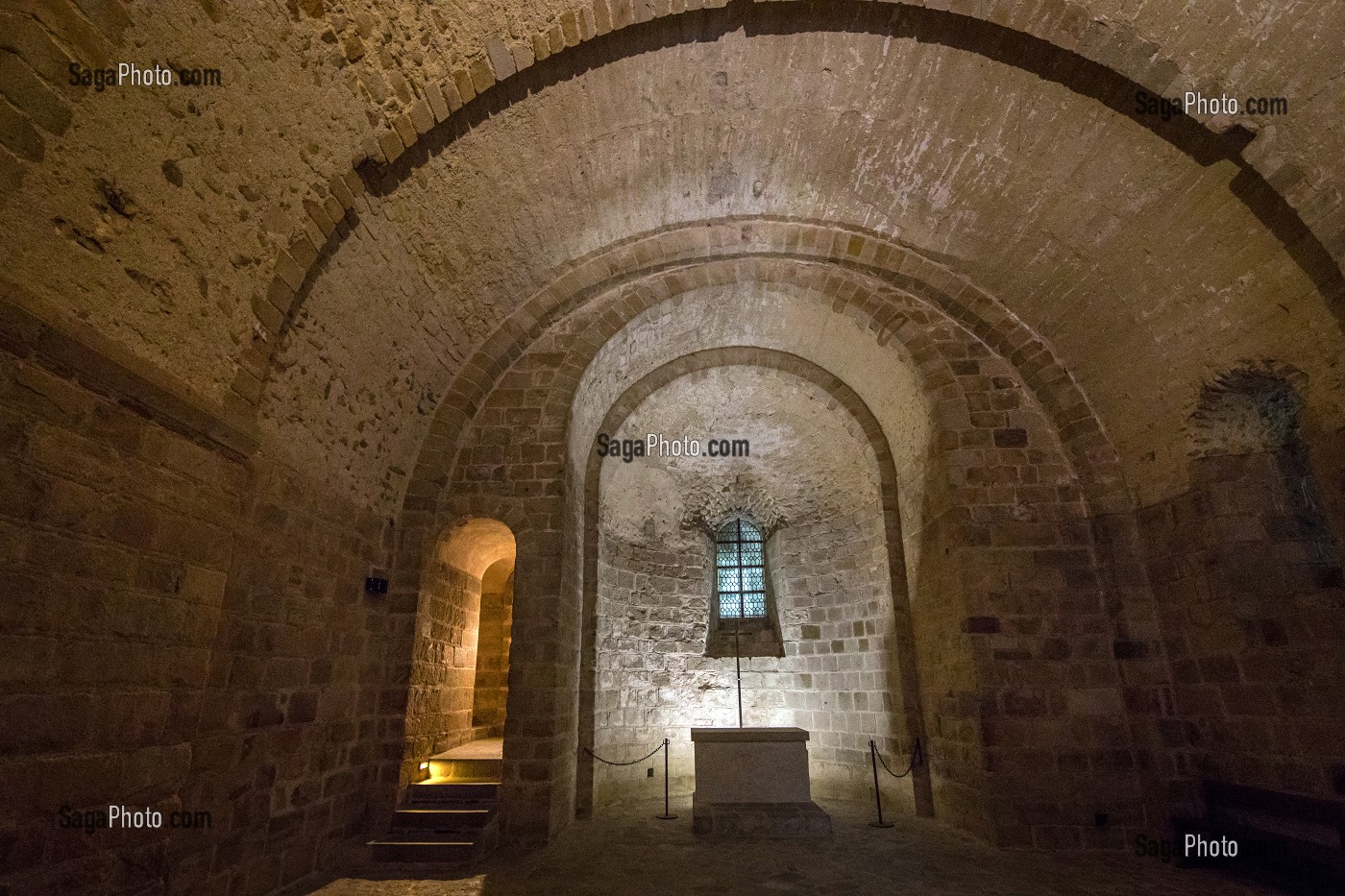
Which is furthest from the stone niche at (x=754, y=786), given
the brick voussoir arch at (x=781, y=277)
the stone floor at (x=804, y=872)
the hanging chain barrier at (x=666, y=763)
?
the brick voussoir arch at (x=781, y=277)

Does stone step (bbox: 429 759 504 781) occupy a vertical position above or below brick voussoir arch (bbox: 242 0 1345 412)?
below

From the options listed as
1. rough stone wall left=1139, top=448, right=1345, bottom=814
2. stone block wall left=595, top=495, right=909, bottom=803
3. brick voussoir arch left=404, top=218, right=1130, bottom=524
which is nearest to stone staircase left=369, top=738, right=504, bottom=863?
stone block wall left=595, top=495, right=909, bottom=803

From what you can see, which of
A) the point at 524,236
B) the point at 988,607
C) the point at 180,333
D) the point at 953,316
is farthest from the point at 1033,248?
the point at 180,333

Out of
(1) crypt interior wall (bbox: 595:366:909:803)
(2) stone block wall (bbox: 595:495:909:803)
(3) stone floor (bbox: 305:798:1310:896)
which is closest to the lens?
(3) stone floor (bbox: 305:798:1310:896)

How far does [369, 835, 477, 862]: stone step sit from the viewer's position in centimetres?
504

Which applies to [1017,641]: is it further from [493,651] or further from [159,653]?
[493,651]

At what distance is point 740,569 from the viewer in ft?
32.0

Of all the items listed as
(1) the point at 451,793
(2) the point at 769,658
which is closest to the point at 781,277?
(2) the point at 769,658

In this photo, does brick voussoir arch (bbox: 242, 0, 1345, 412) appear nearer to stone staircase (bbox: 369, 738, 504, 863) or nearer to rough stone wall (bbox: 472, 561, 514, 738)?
stone staircase (bbox: 369, 738, 504, 863)

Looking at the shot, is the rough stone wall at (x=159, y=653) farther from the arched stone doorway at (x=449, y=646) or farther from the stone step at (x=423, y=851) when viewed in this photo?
the arched stone doorway at (x=449, y=646)

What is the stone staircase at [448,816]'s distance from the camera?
16.6 feet

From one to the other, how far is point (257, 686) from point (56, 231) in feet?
9.75

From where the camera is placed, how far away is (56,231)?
9.33 feet

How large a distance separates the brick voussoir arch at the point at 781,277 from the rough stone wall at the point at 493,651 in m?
3.09
